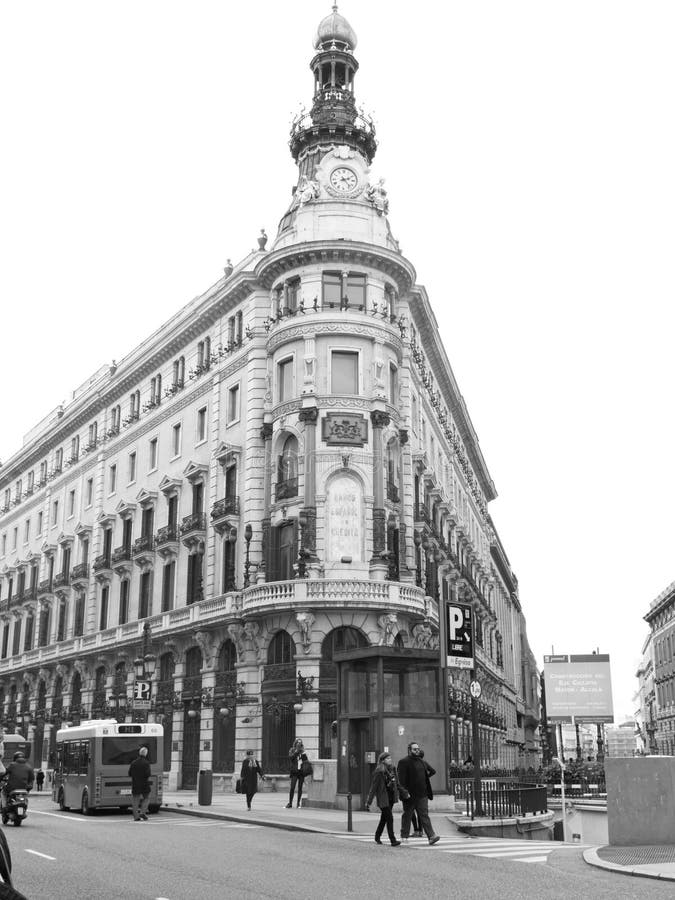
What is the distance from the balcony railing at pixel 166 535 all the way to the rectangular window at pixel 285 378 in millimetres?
10170

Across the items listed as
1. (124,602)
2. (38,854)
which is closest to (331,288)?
(124,602)

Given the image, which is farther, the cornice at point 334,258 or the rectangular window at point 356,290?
the rectangular window at point 356,290

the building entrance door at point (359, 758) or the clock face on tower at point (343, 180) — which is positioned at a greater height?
the clock face on tower at point (343, 180)

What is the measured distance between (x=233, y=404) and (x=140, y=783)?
24.8 meters

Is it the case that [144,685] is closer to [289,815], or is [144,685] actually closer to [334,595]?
[334,595]

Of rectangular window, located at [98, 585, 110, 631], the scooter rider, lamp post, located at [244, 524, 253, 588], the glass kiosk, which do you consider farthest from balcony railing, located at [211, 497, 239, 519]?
the scooter rider

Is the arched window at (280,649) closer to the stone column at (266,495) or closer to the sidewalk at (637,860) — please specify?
the stone column at (266,495)

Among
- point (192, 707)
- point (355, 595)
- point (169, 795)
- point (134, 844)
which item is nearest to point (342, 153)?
point (355, 595)

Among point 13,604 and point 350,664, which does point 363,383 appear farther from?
point 13,604

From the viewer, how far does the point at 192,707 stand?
149 ft

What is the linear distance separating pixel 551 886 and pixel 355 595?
1056 inches

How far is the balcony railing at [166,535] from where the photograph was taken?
164 feet

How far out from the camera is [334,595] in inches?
1564

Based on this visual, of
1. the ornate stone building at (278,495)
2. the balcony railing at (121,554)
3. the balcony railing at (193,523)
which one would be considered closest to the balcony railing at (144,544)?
the ornate stone building at (278,495)
